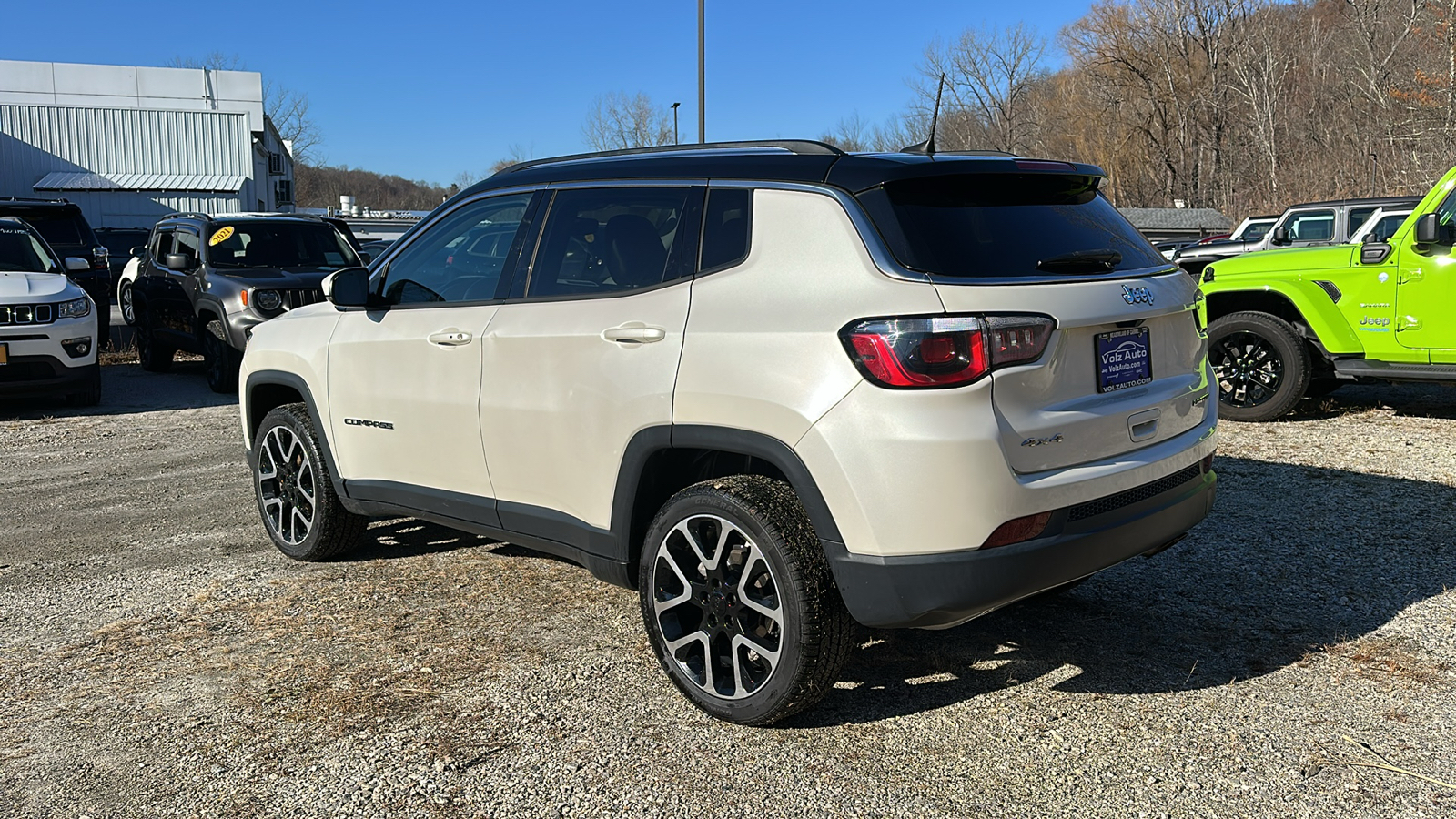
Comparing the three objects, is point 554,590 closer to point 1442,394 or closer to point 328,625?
point 328,625

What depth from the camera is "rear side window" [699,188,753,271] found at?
11.7ft

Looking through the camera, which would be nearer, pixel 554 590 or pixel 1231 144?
pixel 554 590

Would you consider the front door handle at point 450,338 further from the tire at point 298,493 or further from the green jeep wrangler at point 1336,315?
the green jeep wrangler at point 1336,315

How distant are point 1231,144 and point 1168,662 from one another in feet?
155

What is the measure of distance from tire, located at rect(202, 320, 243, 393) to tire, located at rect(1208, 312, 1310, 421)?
9128 millimetres

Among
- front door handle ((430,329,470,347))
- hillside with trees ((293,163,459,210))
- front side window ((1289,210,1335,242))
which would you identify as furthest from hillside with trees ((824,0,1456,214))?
hillside with trees ((293,163,459,210))

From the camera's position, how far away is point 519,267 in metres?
4.26

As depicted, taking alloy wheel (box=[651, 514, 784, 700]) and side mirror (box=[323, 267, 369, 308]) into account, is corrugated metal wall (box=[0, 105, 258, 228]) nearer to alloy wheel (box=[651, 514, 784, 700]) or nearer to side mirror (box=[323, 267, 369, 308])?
side mirror (box=[323, 267, 369, 308])

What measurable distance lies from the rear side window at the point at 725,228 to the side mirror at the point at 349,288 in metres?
1.83

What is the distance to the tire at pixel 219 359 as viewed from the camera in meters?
11.4

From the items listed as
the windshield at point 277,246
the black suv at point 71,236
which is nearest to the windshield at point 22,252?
the windshield at point 277,246

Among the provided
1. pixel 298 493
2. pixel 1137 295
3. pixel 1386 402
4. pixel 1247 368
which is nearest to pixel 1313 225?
pixel 1386 402

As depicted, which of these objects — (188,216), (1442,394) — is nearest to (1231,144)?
(1442,394)

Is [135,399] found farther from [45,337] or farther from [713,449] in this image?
[713,449]
